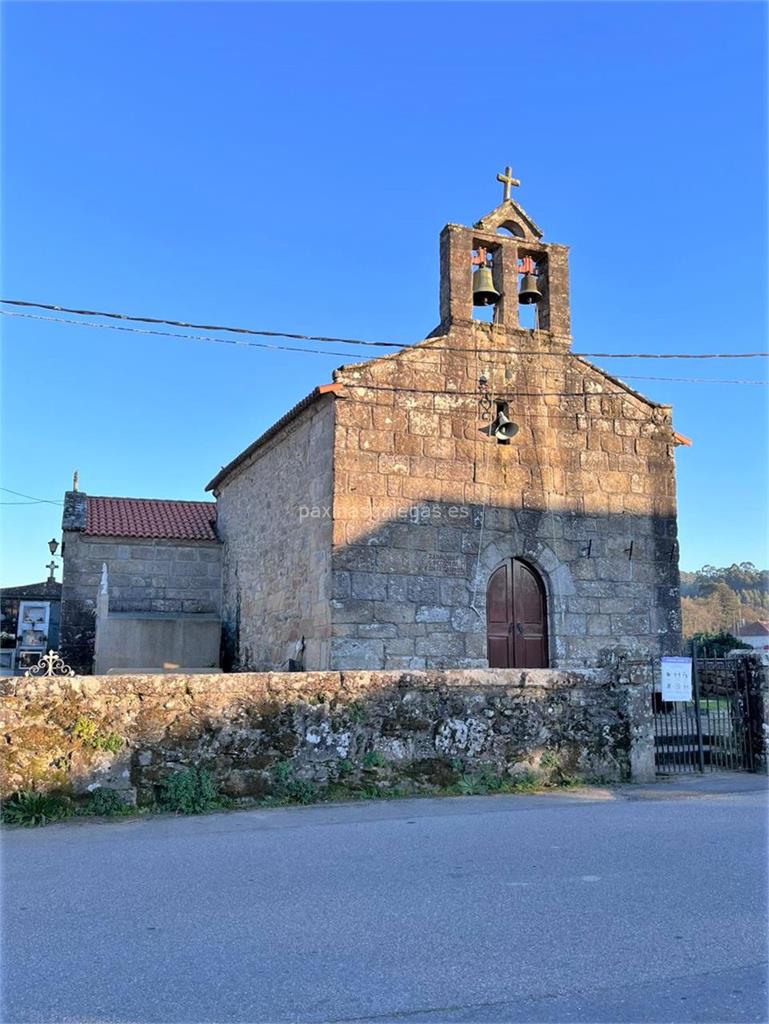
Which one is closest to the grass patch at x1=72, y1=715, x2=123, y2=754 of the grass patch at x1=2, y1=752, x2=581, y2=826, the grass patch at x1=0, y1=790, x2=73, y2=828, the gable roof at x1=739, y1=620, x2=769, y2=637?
the grass patch at x1=2, y1=752, x2=581, y2=826

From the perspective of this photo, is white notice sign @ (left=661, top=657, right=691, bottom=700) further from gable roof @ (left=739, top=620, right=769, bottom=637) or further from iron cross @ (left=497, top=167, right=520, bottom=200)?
gable roof @ (left=739, top=620, right=769, bottom=637)

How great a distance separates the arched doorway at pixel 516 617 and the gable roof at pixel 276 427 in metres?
3.70

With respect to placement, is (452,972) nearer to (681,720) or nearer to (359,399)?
(681,720)

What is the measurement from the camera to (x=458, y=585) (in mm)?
12383

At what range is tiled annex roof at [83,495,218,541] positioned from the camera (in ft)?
59.3

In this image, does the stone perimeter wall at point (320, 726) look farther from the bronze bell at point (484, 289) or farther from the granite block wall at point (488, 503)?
the bronze bell at point (484, 289)

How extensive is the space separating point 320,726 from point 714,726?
18.8ft

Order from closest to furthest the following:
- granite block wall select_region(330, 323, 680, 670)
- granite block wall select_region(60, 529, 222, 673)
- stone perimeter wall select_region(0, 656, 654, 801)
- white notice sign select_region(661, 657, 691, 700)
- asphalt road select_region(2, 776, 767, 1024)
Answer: asphalt road select_region(2, 776, 767, 1024) → stone perimeter wall select_region(0, 656, 654, 801) → white notice sign select_region(661, 657, 691, 700) → granite block wall select_region(330, 323, 680, 670) → granite block wall select_region(60, 529, 222, 673)

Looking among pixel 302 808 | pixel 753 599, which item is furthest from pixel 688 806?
pixel 753 599

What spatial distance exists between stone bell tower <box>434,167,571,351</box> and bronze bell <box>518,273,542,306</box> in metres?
0.12

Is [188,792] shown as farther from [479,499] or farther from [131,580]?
[131,580]

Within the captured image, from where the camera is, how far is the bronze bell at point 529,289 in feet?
45.2

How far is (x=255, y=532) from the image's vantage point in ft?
52.2

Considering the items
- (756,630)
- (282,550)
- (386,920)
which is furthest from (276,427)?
(756,630)
